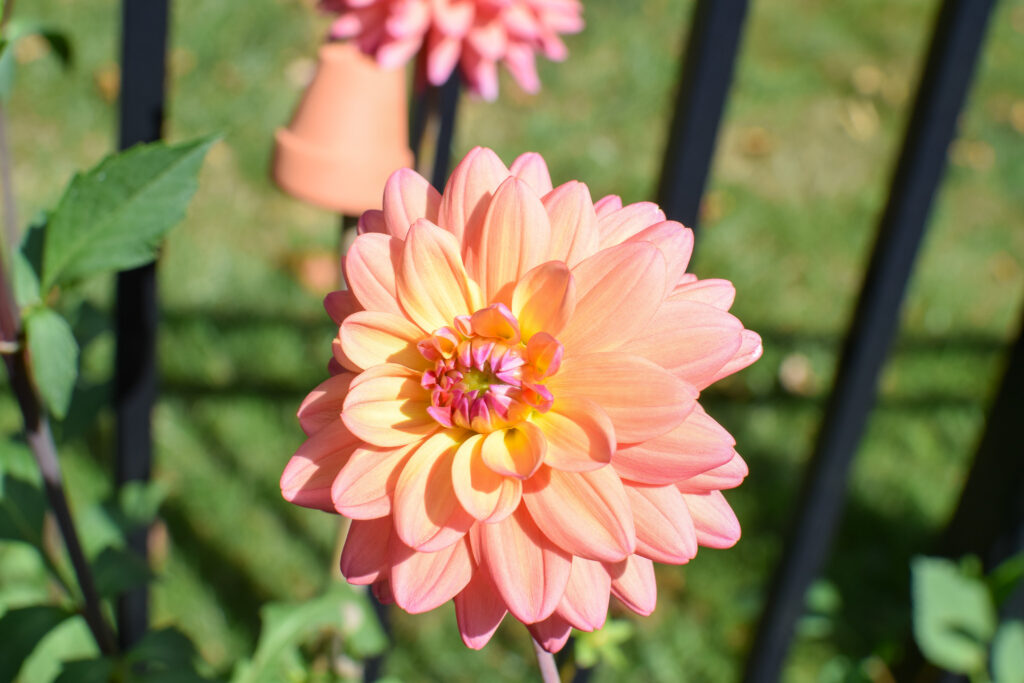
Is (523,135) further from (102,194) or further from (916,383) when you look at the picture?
(102,194)

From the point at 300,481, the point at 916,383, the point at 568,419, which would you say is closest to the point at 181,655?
the point at 300,481

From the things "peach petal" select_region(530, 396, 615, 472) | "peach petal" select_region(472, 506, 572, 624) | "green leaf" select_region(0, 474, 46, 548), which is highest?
"peach petal" select_region(530, 396, 615, 472)

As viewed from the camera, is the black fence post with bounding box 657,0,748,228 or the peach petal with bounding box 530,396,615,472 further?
the black fence post with bounding box 657,0,748,228

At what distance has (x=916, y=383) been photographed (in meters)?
2.19

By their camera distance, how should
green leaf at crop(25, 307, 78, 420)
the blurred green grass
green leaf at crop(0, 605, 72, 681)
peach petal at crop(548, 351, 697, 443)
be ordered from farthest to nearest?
the blurred green grass < green leaf at crop(0, 605, 72, 681) < green leaf at crop(25, 307, 78, 420) < peach petal at crop(548, 351, 697, 443)

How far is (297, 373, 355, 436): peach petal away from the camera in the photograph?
2.02 feet

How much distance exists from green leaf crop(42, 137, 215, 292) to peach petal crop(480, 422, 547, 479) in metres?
0.29

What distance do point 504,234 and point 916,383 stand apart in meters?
1.84

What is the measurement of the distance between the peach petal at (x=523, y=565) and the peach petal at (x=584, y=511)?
0.4 inches

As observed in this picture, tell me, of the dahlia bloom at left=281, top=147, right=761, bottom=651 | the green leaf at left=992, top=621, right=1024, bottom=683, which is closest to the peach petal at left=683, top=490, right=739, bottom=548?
the dahlia bloom at left=281, top=147, right=761, bottom=651

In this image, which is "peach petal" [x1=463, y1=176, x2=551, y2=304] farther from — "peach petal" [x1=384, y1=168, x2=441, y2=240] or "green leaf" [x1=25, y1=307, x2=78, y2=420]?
"green leaf" [x1=25, y1=307, x2=78, y2=420]

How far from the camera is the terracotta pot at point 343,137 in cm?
94

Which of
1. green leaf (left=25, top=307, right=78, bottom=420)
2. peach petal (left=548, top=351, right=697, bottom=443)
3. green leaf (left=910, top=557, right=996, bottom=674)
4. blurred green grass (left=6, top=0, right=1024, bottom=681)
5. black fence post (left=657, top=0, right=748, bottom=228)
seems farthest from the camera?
blurred green grass (left=6, top=0, right=1024, bottom=681)

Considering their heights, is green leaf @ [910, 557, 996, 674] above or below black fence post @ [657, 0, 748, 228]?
below
